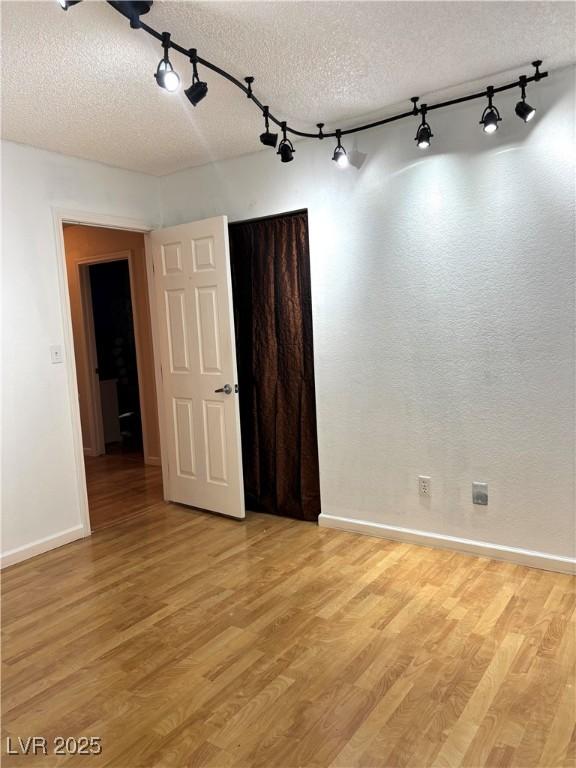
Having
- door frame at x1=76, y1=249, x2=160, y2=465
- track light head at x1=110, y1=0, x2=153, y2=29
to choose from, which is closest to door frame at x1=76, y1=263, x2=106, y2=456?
door frame at x1=76, y1=249, x2=160, y2=465

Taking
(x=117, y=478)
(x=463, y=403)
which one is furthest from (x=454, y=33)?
(x=117, y=478)

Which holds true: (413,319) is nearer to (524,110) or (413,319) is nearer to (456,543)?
(524,110)

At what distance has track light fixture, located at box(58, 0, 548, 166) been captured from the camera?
1993 mm

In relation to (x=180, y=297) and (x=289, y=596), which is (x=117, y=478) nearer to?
(x=180, y=297)

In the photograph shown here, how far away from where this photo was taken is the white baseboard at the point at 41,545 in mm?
3492

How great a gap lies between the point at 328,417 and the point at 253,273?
118cm

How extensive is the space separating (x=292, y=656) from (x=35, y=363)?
2.42 meters

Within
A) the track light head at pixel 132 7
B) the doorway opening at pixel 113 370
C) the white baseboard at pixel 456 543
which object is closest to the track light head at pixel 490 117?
the track light head at pixel 132 7

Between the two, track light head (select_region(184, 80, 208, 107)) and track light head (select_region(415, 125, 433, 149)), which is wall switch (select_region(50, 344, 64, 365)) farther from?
track light head (select_region(415, 125, 433, 149))

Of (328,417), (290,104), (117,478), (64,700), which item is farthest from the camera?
(117,478)

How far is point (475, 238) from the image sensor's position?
10.3ft

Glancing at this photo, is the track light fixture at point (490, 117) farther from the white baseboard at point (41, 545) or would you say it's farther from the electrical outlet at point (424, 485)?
the white baseboard at point (41, 545)

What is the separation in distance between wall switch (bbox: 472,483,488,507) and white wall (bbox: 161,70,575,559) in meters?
0.04

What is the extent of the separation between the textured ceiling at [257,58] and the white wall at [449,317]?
373mm
